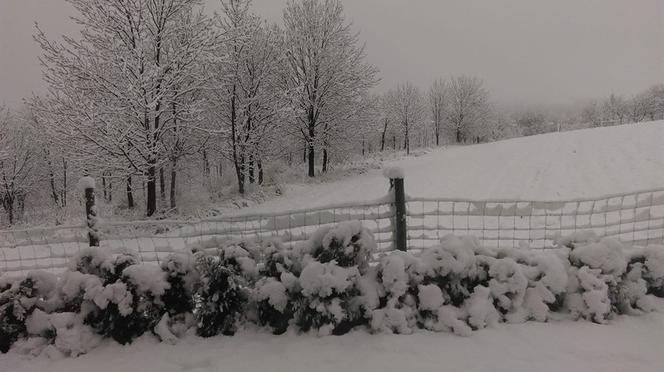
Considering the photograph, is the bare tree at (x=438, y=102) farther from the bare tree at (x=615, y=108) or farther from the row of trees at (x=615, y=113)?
the bare tree at (x=615, y=108)

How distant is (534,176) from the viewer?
509 inches

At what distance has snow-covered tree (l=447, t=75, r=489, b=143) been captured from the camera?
45.8 metres

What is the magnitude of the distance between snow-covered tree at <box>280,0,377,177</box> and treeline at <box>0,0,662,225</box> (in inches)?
2.1

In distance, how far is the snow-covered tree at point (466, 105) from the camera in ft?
150

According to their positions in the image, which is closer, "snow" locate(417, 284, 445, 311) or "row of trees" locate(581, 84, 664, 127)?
"snow" locate(417, 284, 445, 311)

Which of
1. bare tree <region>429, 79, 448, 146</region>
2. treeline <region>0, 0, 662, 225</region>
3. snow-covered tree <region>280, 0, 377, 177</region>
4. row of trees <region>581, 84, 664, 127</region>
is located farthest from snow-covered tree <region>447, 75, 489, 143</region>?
snow-covered tree <region>280, 0, 377, 177</region>

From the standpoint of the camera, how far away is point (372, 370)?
2947 mm

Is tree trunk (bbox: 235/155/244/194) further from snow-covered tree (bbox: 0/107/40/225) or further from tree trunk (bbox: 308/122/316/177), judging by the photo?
snow-covered tree (bbox: 0/107/40/225)

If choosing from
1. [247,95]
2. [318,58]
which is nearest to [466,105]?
[318,58]

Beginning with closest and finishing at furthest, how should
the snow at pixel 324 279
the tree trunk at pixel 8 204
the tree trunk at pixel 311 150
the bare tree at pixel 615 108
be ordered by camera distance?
1. the snow at pixel 324 279
2. the tree trunk at pixel 311 150
3. the tree trunk at pixel 8 204
4. the bare tree at pixel 615 108

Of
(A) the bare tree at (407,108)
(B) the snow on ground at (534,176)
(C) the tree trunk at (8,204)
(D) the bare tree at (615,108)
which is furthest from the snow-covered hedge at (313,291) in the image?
(D) the bare tree at (615,108)

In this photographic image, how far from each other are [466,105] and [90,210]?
47.3 meters

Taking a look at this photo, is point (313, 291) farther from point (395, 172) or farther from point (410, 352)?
point (395, 172)

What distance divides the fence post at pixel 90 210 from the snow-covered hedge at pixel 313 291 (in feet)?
3.22
